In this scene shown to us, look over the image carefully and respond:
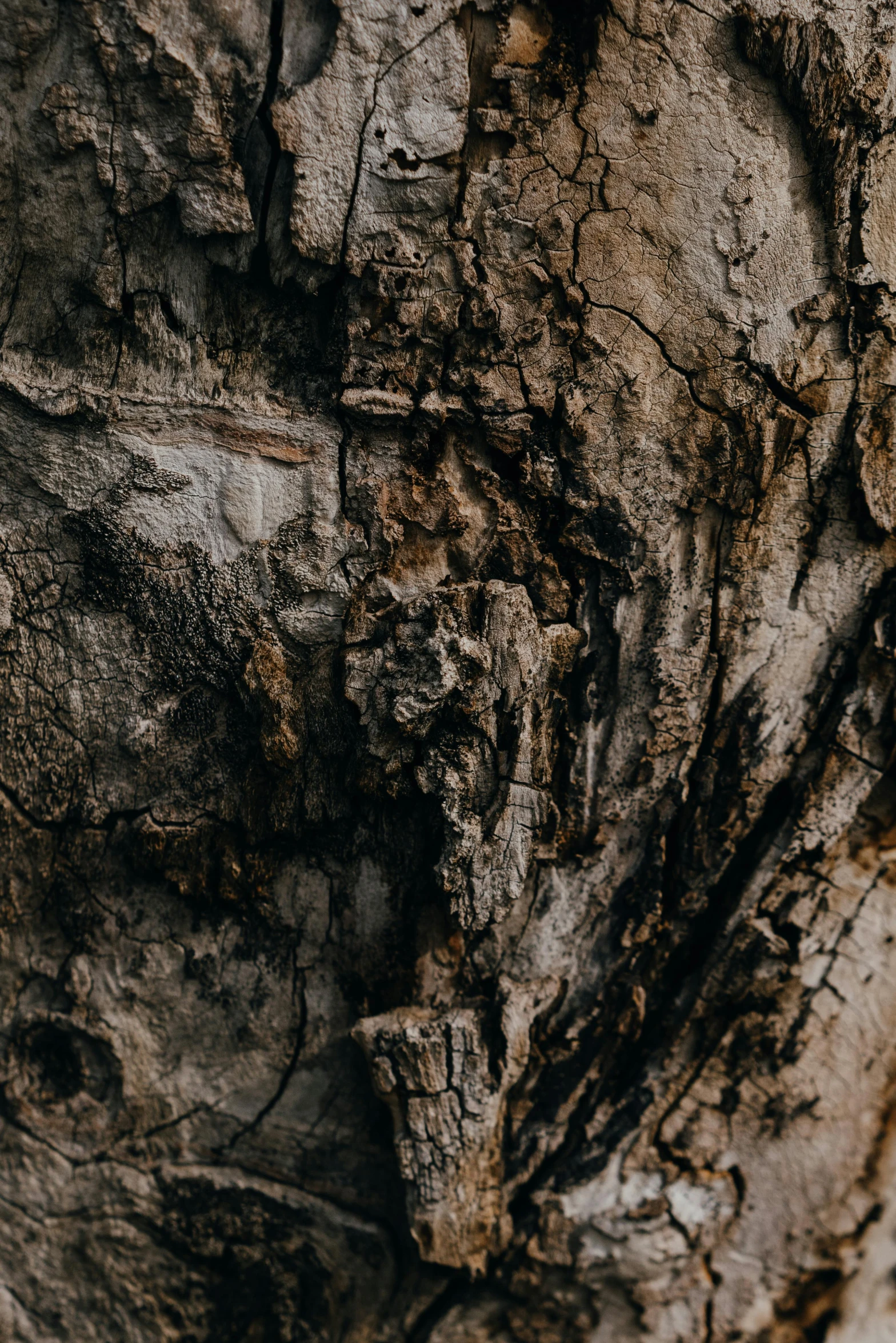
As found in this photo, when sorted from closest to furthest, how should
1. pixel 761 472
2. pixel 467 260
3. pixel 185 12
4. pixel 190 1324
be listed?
pixel 185 12
pixel 467 260
pixel 761 472
pixel 190 1324

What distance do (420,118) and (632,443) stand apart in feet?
1.79

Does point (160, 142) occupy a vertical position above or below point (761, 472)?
above

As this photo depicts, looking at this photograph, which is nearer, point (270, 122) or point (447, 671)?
point (270, 122)

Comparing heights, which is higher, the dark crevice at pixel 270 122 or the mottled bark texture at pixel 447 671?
the dark crevice at pixel 270 122

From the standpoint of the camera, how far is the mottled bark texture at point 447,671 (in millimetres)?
1154

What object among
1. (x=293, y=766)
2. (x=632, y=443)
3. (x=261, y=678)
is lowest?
(x=293, y=766)

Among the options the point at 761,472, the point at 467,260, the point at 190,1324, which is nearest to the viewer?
the point at 467,260

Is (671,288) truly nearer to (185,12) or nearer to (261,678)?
(185,12)

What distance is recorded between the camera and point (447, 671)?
125 centimetres

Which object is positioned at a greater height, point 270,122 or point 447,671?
point 270,122

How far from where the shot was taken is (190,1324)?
1.54m

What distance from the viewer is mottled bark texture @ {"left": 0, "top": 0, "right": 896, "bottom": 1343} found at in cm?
115

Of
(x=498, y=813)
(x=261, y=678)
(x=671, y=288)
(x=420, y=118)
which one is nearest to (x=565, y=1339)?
(x=498, y=813)

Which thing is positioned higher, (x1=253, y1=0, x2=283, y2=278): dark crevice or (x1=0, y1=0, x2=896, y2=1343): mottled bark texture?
(x1=253, y1=0, x2=283, y2=278): dark crevice
